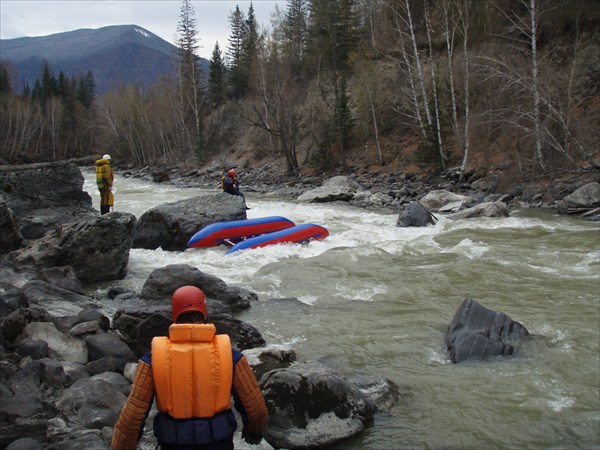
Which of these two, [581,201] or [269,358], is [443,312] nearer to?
[269,358]

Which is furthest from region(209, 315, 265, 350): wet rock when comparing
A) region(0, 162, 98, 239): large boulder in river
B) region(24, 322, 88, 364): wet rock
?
region(0, 162, 98, 239): large boulder in river

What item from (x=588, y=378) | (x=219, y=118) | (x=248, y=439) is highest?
(x=219, y=118)

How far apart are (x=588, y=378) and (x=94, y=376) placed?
174 inches

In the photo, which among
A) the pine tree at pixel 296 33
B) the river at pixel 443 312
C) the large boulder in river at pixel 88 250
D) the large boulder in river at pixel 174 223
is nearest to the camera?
the river at pixel 443 312

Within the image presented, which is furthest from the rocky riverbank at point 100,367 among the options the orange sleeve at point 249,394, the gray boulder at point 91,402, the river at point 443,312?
the orange sleeve at point 249,394

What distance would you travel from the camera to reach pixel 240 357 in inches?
103

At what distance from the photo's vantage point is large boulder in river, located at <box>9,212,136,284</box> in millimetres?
8445

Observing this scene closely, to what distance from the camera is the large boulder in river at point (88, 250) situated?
8.45 metres

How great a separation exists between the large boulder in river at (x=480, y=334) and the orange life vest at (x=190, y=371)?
3648 millimetres

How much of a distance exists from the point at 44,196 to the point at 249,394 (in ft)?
34.8

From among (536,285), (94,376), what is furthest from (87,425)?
(536,285)

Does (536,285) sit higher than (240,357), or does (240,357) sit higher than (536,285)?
(240,357)

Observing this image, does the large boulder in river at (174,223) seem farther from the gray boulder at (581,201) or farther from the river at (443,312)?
the gray boulder at (581,201)

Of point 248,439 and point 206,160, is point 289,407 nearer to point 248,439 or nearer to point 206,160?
point 248,439
